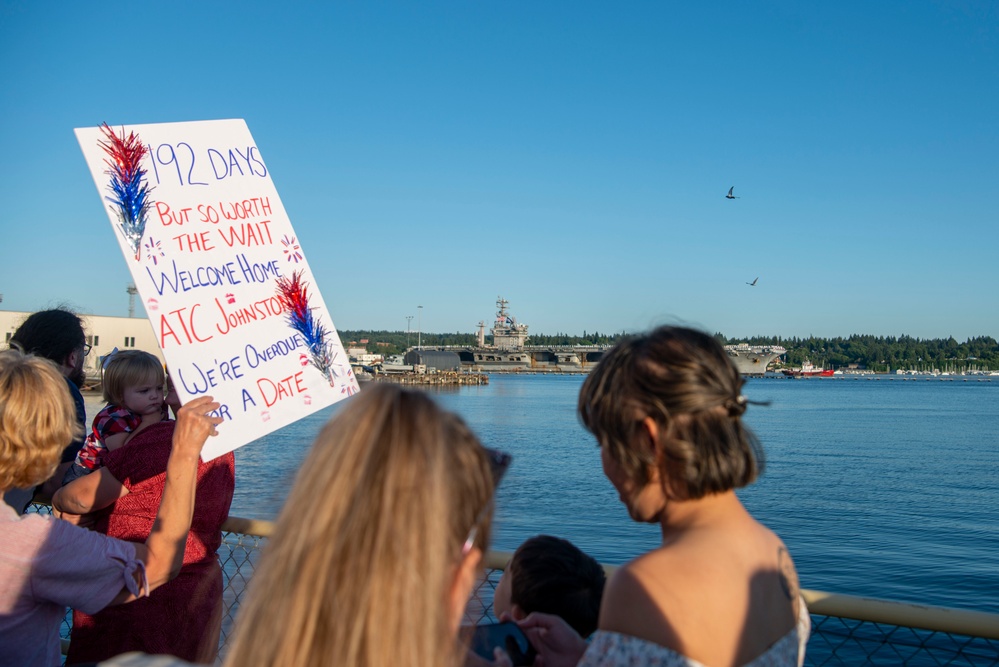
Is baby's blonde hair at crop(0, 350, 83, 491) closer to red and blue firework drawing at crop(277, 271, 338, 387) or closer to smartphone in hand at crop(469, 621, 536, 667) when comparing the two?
red and blue firework drawing at crop(277, 271, 338, 387)

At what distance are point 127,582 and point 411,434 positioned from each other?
1.51 metres

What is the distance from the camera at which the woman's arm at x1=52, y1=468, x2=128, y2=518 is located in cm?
301

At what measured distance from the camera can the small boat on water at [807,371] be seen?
163875 millimetres

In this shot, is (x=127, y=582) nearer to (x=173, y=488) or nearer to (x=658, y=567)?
(x=173, y=488)

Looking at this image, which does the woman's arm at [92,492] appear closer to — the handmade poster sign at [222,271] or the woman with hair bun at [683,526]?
the handmade poster sign at [222,271]

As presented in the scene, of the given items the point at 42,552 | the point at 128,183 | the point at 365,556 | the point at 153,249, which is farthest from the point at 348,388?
the point at 365,556

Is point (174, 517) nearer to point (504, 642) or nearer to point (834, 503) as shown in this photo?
point (504, 642)

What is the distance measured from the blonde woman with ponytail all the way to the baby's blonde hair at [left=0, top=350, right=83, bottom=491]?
134 centimetres

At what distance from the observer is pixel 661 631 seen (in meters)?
1.59

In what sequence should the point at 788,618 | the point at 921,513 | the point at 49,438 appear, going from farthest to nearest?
the point at 921,513 → the point at 49,438 → the point at 788,618

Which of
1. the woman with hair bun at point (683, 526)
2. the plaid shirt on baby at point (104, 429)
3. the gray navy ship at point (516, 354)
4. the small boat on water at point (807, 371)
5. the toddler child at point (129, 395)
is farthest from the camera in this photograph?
the small boat on water at point (807, 371)

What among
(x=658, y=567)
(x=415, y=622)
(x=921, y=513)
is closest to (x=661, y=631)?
(x=658, y=567)

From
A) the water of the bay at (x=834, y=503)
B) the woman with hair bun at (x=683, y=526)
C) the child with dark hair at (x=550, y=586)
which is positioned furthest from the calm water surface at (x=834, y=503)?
the child with dark hair at (x=550, y=586)

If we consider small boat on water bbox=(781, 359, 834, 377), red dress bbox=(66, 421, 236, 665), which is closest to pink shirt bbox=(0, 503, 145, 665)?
red dress bbox=(66, 421, 236, 665)
